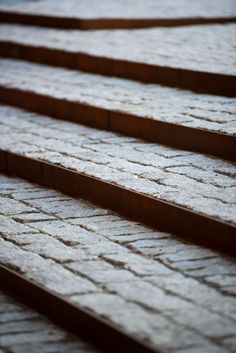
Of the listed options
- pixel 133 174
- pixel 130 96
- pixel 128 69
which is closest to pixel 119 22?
pixel 128 69

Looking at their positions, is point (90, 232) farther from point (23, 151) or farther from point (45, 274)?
point (23, 151)

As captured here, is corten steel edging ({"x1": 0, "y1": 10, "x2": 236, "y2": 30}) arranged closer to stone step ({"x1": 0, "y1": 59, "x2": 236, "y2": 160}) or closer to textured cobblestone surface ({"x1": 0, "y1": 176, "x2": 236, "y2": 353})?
stone step ({"x1": 0, "y1": 59, "x2": 236, "y2": 160})

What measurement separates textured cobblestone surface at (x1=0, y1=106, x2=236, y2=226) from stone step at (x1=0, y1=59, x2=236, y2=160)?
0.11 meters

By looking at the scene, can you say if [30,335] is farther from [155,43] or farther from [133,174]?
[155,43]

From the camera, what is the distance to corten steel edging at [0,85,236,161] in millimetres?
6203

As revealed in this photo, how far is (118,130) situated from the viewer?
7199 millimetres

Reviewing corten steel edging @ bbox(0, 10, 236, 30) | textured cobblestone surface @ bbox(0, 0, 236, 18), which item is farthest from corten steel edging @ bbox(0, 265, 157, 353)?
textured cobblestone surface @ bbox(0, 0, 236, 18)

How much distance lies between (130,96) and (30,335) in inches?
149

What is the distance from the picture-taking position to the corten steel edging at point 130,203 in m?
4.95

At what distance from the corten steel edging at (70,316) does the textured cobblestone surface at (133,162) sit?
3.70 ft

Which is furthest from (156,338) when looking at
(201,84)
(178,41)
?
(178,41)

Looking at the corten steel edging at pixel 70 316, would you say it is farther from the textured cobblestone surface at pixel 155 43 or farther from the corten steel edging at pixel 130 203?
the textured cobblestone surface at pixel 155 43

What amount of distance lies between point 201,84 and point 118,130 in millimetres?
1010

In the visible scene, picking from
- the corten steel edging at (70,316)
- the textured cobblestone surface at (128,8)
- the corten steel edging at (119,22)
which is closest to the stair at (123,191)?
the corten steel edging at (70,316)
